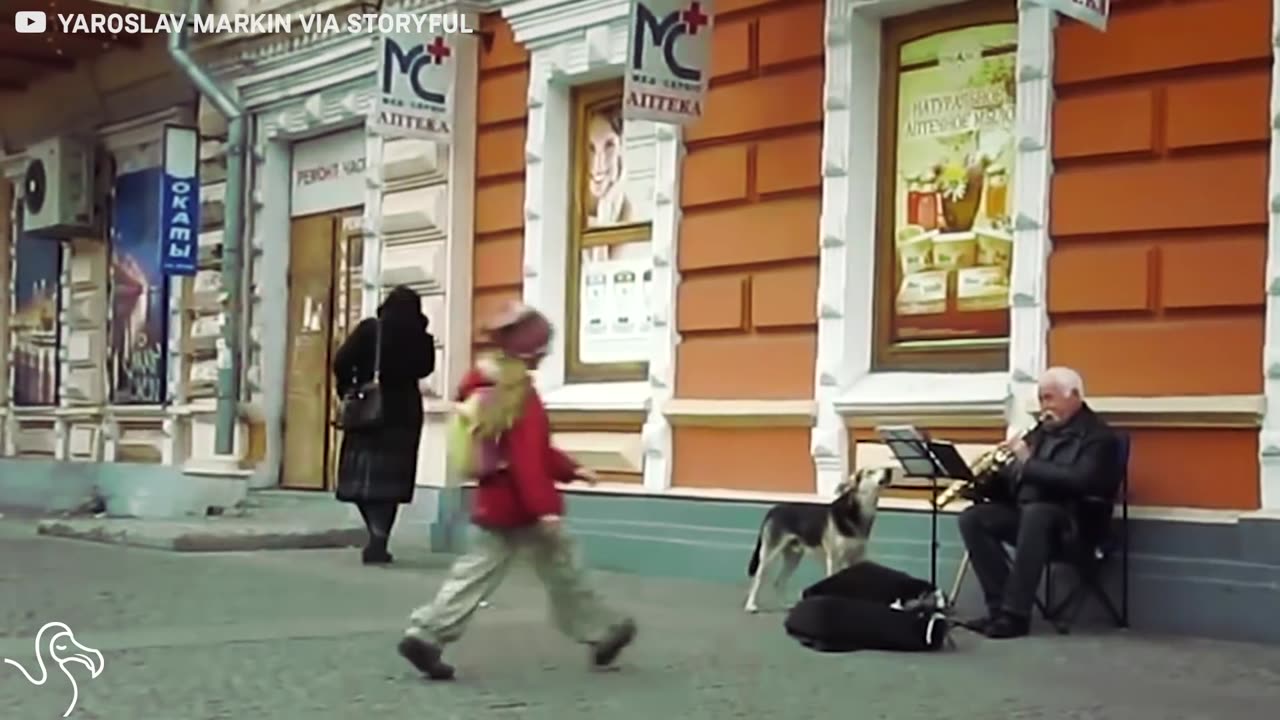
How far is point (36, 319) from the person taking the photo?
21.2 m

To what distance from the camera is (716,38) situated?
1234 centimetres

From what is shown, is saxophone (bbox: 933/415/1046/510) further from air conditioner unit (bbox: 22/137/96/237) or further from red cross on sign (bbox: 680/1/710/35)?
air conditioner unit (bbox: 22/137/96/237)

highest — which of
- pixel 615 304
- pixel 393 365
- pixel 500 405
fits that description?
pixel 615 304

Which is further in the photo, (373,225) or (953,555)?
(373,225)

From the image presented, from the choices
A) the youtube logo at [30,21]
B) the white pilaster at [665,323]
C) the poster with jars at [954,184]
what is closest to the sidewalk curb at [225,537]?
the white pilaster at [665,323]

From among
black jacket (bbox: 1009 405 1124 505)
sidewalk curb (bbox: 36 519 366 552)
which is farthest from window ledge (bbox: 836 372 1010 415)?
sidewalk curb (bbox: 36 519 366 552)

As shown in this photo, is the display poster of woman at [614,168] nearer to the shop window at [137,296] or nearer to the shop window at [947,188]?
the shop window at [947,188]

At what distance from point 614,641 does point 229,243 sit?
33.3 feet

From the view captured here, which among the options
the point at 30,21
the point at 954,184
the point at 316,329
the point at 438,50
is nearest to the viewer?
the point at 954,184

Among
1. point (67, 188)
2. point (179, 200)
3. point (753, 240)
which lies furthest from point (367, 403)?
point (67, 188)

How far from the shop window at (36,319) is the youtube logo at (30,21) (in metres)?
3.03

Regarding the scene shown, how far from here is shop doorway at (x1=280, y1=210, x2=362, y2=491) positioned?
16250 millimetres

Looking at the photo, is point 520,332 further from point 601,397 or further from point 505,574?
point 601,397

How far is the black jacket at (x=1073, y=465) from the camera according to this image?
9.16 meters
